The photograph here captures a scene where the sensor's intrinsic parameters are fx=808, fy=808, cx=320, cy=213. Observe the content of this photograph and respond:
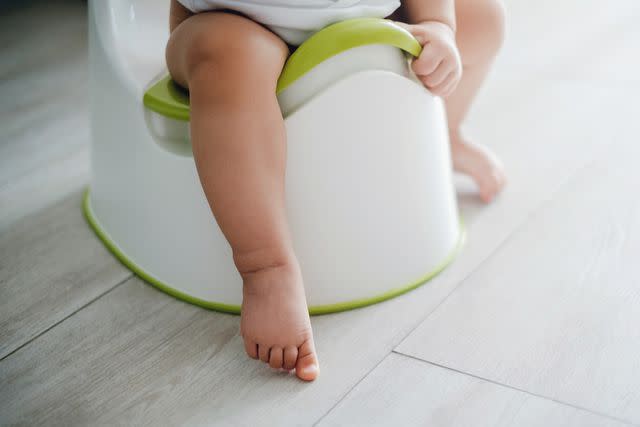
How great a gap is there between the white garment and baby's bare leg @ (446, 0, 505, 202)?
20cm

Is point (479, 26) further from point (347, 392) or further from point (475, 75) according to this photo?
point (347, 392)

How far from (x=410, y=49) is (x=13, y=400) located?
0.53 metres

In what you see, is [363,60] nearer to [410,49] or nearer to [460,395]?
[410,49]

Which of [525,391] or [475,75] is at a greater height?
[475,75]

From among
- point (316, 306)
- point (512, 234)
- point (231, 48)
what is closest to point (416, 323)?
point (316, 306)

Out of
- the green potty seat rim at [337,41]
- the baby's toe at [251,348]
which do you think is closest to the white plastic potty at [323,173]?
the green potty seat rim at [337,41]

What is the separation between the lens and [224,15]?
84 cm

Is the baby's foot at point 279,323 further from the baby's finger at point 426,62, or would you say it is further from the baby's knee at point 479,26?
the baby's knee at point 479,26

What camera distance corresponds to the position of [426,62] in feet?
2.80

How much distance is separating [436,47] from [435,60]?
1 cm

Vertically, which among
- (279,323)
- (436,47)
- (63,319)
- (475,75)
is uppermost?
(436,47)

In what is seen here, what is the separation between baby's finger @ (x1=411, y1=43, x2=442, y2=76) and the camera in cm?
85

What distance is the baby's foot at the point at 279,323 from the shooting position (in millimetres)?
786

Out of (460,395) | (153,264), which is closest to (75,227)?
(153,264)
